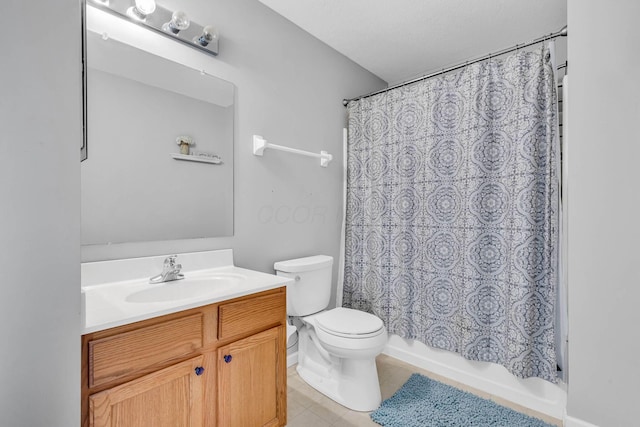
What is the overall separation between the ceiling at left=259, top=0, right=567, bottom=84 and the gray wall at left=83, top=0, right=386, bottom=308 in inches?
6.2

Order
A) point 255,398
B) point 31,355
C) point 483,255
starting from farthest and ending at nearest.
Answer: point 483,255 < point 255,398 < point 31,355

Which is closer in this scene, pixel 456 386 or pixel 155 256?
pixel 155 256

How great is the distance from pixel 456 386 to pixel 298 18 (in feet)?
8.69

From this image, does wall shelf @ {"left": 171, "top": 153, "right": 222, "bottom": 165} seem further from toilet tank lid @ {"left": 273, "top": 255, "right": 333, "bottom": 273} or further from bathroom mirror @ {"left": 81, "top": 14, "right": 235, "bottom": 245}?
toilet tank lid @ {"left": 273, "top": 255, "right": 333, "bottom": 273}

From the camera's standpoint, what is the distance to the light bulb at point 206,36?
5.14 feet

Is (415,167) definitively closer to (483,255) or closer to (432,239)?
(432,239)

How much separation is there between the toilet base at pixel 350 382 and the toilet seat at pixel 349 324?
0.17m

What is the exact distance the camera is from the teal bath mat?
1592 millimetres

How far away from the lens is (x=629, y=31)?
135cm

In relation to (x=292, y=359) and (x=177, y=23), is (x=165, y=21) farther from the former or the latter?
(x=292, y=359)

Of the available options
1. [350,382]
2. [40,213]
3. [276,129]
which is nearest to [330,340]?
[350,382]

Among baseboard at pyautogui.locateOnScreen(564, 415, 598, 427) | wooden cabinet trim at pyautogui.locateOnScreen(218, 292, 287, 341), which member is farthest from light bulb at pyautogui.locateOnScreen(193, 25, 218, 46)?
baseboard at pyautogui.locateOnScreen(564, 415, 598, 427)

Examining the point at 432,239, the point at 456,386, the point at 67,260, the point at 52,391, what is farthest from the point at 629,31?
the point at 52,391

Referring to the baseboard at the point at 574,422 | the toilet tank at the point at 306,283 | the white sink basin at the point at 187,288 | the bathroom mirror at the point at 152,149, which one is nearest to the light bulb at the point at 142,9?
the bathroom mirror at the point at 152,149
